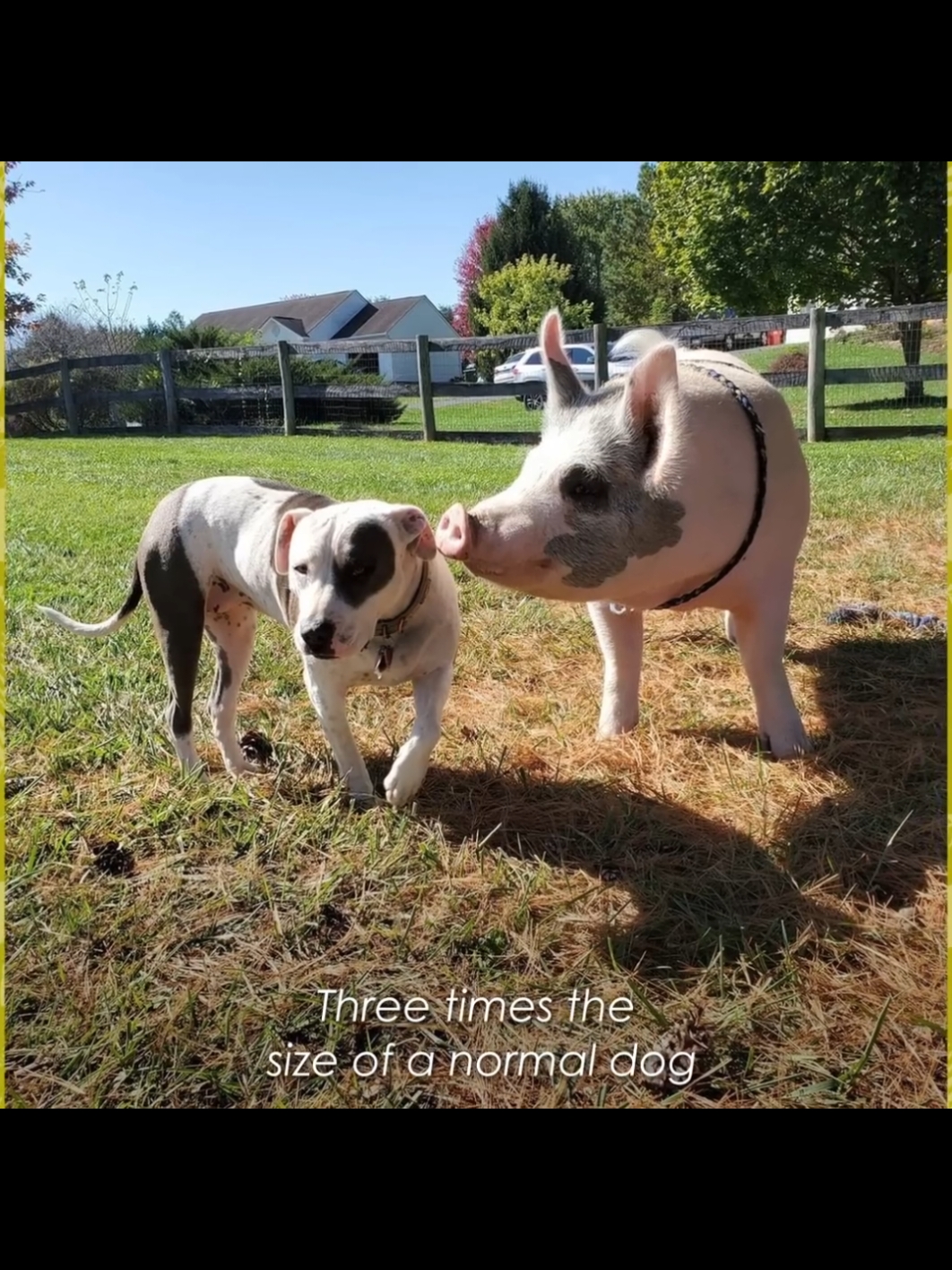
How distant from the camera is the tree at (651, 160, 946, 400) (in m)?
2.22

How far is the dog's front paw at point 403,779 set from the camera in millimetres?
1865

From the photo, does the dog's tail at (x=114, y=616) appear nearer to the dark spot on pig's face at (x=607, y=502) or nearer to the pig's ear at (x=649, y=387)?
the dark spot on pig's face at (x=607, y=502)

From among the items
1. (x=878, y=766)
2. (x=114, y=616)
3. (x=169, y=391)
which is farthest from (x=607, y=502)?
(x=169, y=391)

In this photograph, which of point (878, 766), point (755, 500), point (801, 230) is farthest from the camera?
point (801, 230)

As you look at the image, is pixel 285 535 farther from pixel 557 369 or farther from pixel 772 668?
pixel 772 668

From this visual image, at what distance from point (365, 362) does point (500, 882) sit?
720 cm

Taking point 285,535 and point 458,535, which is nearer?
point 458,535

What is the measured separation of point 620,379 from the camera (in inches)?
74.0

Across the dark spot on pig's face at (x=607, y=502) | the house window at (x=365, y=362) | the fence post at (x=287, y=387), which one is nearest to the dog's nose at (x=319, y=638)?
the dark spot on pig's face at (x=607, y=502)

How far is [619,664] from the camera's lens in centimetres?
235

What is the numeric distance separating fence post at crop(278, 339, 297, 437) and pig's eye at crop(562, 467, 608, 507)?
6.17 m

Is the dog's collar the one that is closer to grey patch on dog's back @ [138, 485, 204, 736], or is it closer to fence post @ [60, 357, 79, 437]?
grey patch on dog's back @ [138, 485, 204, 736]

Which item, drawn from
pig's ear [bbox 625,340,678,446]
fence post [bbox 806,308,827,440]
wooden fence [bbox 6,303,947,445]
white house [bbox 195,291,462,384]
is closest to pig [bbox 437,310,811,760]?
pig's ear [bbox 625,340,678,446]

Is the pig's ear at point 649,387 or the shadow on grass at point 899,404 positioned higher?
the shadow on grass at point 899,404
